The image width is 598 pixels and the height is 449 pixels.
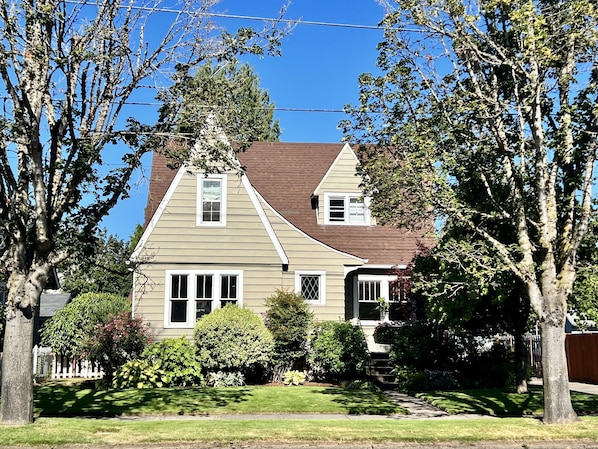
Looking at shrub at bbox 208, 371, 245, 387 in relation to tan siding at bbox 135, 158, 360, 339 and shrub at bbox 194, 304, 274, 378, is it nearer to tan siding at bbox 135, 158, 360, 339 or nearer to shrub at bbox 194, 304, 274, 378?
shrub at bbox 194, 304, 274, 378

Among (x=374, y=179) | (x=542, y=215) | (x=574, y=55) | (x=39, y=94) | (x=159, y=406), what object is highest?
(x=574, y=55)

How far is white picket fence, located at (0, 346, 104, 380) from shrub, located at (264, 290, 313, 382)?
234 inches

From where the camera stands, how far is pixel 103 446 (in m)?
9.14

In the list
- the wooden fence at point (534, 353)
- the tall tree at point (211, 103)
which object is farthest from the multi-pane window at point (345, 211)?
the tall tree at point (211, 103)

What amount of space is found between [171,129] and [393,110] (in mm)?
4765

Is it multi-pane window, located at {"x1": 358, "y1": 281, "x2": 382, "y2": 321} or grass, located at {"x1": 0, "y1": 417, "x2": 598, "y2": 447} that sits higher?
multi-pane window, located at {"x1": 358, "y1": 281, "x2": 382, "y2": 321}

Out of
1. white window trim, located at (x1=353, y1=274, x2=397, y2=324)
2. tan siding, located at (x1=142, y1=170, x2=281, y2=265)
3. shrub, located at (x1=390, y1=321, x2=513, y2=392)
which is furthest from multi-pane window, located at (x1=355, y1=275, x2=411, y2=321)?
tan siding, located at (x1=142, y1=170, x2=281, y2=265)

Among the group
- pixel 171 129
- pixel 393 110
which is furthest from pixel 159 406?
pixel 393 110

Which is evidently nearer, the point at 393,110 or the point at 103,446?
the point at 103,446

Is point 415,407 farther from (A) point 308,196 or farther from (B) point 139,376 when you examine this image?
(A) point 308,196

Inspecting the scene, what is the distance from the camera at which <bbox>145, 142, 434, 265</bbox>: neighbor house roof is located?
888 inches

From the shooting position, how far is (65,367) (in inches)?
771

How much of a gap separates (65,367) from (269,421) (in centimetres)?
1076

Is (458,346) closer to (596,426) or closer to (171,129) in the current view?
(596,426)
